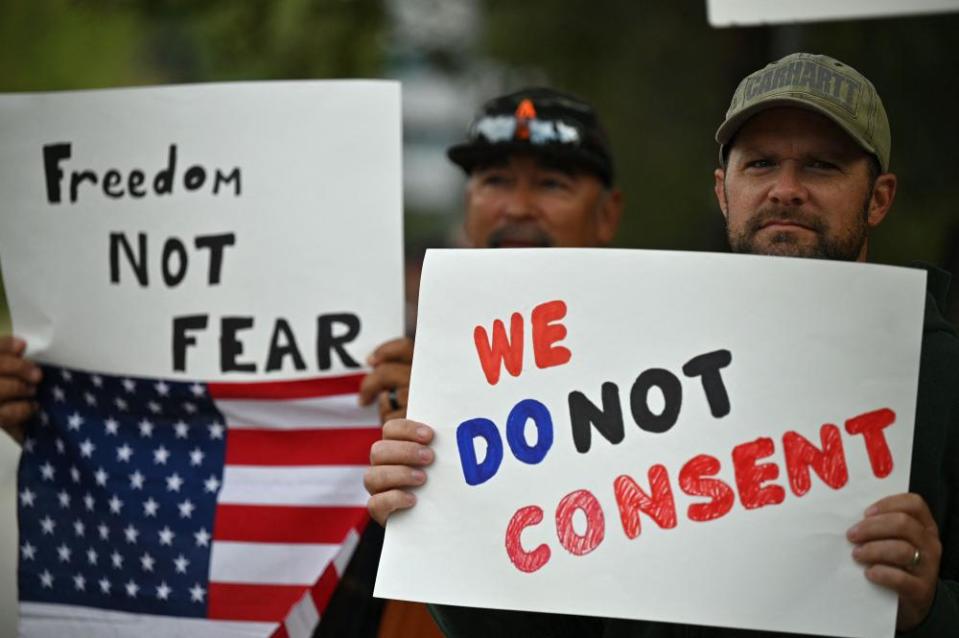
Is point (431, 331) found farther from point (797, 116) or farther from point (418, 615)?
point (418, 615)

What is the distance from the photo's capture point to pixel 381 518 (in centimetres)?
197

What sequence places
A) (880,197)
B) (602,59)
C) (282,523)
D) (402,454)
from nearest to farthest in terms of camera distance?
1. (402,454)
2. (880,197)
3. (282,523)
4. (602,59)

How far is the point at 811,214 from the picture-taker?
199 centimetres

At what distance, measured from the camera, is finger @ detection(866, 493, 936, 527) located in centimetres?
174

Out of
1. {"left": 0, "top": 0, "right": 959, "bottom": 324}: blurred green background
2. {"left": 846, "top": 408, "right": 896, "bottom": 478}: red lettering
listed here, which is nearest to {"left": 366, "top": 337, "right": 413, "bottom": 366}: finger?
{"left": 846, "top": 408, "right": 896, "bottom": 478}: red lettering

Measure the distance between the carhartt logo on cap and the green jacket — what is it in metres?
1.43

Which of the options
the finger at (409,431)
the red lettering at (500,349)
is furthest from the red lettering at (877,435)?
the finger at (409,431)

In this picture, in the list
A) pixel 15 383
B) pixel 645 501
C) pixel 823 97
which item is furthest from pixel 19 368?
pixel 823 97

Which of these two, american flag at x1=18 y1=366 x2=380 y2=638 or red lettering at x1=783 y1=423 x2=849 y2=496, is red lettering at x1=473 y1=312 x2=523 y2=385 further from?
american flag at x1=18 y1=366 x2=380 y2=638

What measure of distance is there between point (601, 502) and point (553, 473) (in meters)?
0.09

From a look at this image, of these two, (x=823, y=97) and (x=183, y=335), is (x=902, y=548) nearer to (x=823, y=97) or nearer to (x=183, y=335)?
(x=823, y=97)

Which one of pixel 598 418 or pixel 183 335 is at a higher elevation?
pixel 183 335

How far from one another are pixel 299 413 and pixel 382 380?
0.27 metres

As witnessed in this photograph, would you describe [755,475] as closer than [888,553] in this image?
No
